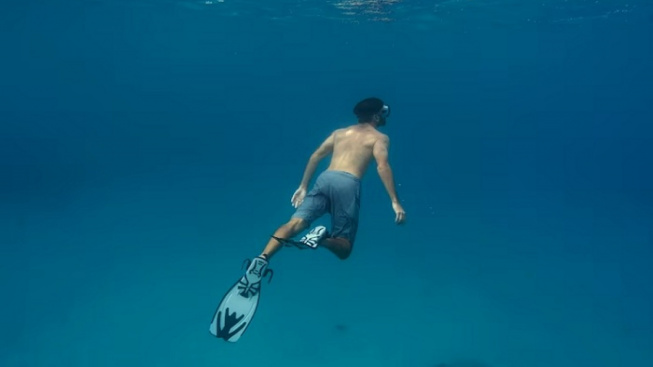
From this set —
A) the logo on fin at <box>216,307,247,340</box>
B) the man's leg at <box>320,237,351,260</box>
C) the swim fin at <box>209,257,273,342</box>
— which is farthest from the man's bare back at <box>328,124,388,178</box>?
the logo on fin at <box>216,307,247,340</box>

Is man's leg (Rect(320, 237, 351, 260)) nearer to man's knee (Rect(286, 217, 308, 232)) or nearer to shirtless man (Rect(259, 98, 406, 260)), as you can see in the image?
shirtless man (Rect(259, 98, 406, 260))

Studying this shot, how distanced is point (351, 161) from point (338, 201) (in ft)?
2.01

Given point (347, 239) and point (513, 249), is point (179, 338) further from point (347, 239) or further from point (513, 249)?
point (513, 249)

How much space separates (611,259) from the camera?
50.0 feet

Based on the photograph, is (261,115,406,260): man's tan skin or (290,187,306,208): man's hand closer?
(261,115,406,260): man's tan skin

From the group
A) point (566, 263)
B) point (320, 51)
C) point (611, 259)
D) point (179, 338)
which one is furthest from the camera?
point (320, 51)

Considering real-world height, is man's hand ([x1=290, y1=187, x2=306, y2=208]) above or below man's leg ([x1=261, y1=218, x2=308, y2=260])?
below

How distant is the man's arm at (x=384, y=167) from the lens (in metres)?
5.96

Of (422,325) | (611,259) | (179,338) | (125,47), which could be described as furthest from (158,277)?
(125,47)

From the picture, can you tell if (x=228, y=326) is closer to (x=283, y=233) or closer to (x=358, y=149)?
(x=283, y=233)

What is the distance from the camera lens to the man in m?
5.25

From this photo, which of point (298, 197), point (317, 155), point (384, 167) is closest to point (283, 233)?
point (298, 197)

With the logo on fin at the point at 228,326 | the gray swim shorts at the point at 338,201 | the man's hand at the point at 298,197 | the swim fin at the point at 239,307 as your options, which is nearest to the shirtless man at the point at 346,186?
the gray swim shorts at the point at 338,201

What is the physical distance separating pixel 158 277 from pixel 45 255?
370 cm
